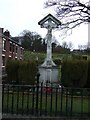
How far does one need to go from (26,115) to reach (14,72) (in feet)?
40.5

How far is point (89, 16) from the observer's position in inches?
737

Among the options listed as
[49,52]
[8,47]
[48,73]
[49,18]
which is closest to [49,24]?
[49,18]

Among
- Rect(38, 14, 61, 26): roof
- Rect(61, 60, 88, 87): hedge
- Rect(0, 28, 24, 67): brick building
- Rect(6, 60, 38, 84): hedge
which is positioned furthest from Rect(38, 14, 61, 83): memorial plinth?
Rect(0, 28, 24, 67): brick building

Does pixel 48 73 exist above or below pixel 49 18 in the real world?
below

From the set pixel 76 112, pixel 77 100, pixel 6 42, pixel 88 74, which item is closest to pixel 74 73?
pixel 88 74

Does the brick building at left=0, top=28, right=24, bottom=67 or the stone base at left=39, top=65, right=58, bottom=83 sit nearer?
the stone base at left=39, top=65, right=58, bottom=83

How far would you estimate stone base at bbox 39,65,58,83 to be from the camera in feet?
68.1

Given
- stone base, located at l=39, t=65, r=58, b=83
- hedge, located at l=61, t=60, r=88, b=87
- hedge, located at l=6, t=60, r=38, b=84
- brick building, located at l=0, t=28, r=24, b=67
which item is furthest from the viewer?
brick building, located at l=0, t=28, r=24, b=67

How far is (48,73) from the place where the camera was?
68.7 feet

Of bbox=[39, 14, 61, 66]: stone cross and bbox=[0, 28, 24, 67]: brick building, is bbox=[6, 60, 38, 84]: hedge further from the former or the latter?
bbox=[0, 28, 24, 67]: brick building

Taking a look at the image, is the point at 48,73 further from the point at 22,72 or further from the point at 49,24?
the point at 49,24

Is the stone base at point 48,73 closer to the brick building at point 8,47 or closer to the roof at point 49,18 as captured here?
the roof at point 49,18

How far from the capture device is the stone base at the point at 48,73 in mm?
20770

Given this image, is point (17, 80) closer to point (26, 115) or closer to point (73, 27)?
point (73, 27)
